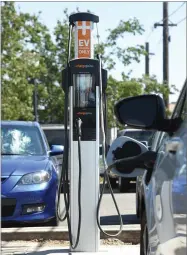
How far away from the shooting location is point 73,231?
20.9 feet

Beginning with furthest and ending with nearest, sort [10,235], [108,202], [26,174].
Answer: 1. [108,202]
2. [26,174]
3. [10,235]

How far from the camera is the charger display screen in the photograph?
247 inches

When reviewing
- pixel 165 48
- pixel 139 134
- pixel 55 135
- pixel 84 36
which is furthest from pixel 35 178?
pixel 165 48

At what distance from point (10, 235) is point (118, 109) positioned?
176 inches

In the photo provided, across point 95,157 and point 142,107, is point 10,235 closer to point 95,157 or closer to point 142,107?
point 95,157

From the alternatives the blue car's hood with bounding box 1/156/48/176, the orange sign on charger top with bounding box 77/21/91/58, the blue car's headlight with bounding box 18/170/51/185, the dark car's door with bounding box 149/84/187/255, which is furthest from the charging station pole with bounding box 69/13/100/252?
the dark car's door with bounding box 149/84/187/255

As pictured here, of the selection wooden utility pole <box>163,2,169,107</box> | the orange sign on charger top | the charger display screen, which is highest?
wooden utility pole <box>163,2,169,107</box>

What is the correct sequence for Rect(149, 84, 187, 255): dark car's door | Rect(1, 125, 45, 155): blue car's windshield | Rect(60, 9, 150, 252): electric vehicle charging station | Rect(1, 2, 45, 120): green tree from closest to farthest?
Rect(149, 84, 187, 255): dark car's door
Rect(60, 9, 150, 252): electric vehicle charging station
Rect(1, 125, 45, 155): blue car's windshield
Rect(1, 2, 45, 120): green tree

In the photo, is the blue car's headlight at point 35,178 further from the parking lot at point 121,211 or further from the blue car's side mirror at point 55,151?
the blue car's side mirror at point 55,151

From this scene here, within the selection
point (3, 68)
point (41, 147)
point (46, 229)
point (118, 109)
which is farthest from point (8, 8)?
point (118, 109)

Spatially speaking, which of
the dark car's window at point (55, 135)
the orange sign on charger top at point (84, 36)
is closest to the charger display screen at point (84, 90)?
the orange sign on charger top at point (84, 36)

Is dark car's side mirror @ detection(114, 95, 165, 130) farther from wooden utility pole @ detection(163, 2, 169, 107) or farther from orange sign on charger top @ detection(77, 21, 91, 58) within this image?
wooden utility pole @ detection(163, 2, 169, 107)

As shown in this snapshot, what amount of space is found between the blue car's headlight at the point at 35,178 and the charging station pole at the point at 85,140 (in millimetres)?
1767

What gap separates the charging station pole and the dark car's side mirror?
3.10m
